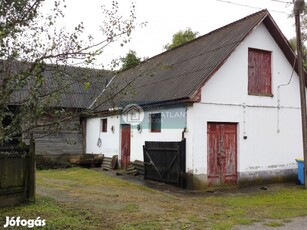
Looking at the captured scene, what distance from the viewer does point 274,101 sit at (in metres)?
13.2

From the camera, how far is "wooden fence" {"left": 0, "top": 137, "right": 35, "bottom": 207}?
7.62m

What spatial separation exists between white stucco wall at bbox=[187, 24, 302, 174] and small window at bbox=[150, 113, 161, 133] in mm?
2438

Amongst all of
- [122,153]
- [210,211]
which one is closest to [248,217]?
[210,211]

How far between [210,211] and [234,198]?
6.69 feet

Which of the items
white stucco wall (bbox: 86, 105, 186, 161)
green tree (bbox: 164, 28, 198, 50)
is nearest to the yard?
white stucco wall (bbox: 86, 105, 186, 161)

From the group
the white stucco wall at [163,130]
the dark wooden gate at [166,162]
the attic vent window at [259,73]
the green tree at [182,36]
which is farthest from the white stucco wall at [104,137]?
the green tree at [182,36]

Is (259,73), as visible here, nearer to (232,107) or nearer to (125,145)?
(232,107)

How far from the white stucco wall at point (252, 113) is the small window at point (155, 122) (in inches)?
96.0

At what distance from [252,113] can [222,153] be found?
205 centimetres

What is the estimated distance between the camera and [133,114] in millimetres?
15703

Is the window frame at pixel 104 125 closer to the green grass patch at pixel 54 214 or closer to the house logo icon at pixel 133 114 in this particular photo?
the house logo icon at pixel 133 114

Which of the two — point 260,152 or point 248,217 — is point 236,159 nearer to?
point 260,152

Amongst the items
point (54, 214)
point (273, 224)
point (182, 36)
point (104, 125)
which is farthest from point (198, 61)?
point (182, 36)

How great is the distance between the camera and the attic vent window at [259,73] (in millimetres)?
12805
